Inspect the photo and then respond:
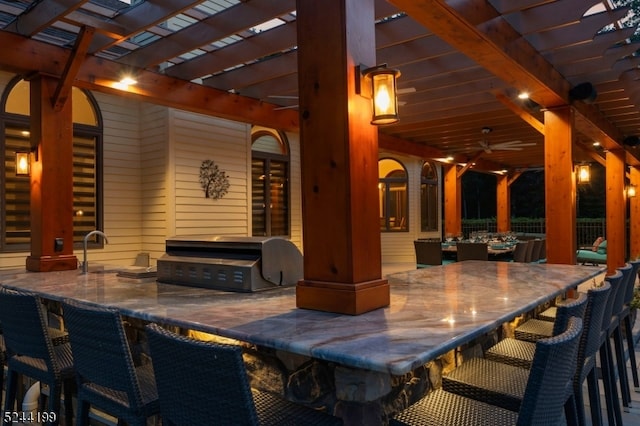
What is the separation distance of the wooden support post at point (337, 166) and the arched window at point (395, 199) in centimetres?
1035

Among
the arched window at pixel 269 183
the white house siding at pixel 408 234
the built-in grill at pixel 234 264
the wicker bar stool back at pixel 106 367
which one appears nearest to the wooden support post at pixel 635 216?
the white house siding at pixel 408 234

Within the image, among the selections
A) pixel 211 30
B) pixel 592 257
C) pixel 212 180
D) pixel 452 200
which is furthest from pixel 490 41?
pixel 592 257

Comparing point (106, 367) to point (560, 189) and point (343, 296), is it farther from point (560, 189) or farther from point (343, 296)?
point (560, 189)

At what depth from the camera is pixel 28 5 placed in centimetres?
375

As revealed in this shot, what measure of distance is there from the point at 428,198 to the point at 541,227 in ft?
18.1

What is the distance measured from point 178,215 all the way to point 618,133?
716 cm

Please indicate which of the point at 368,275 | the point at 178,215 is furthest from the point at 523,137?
the point at 368,275

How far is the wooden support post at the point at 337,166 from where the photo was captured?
2129mm

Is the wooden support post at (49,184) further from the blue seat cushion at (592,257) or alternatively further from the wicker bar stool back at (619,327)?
the blue seat cushion at (592,257)

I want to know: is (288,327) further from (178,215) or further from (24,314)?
(178,215)

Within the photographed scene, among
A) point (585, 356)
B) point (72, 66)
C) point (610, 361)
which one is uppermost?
point (72, 66)

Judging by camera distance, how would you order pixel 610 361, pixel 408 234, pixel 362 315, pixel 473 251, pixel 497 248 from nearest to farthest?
1. pixel 362 315
2. pixel 610 361
3. pixel 473 251
4. pixel 497 248
5. pixel 408 234

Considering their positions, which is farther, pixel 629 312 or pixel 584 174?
pixel 584 174

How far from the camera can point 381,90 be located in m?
2.24
